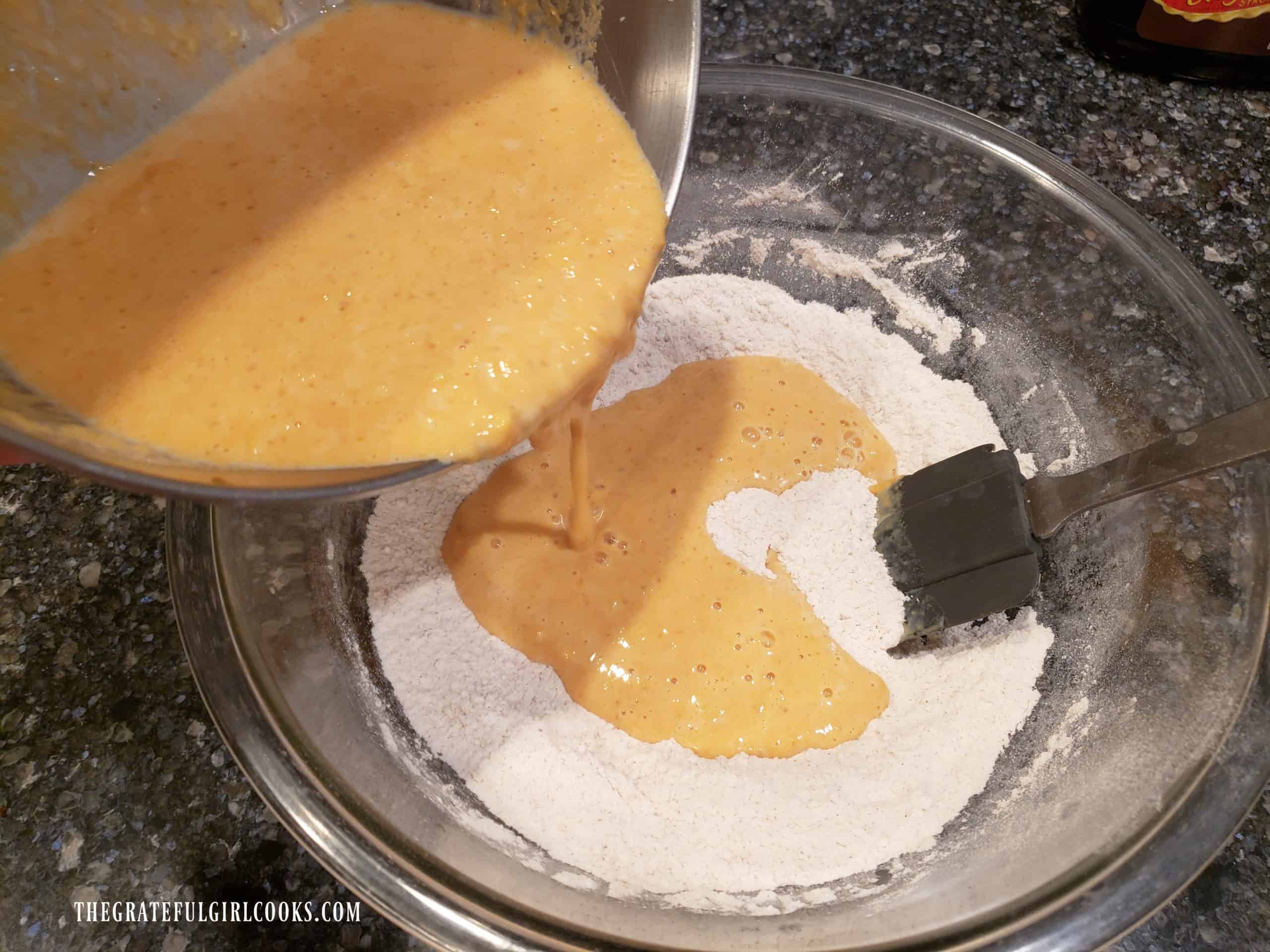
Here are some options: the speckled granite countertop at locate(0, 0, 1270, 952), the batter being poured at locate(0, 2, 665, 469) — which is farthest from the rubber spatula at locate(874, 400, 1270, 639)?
the batter being poured at locate(0, 2, 665, 469)

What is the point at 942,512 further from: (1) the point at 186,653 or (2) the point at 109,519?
(2) the point at 109,519

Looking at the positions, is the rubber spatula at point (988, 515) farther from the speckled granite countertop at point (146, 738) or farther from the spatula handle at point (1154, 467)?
the speckled granite countertop at point (146, 738)

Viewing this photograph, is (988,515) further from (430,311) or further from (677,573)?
(430,311)

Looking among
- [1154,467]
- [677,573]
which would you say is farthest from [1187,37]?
[677,573]

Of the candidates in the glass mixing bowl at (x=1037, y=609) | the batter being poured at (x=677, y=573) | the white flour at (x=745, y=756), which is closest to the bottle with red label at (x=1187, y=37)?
the glass mixing bowl at (x=1037, y=609)

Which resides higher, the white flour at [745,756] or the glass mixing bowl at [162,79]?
the glass mixing bowl at [162,79]

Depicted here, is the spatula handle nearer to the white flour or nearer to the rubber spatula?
the rubber spatula

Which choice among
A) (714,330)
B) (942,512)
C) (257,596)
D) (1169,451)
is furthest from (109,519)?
(1169,451)
